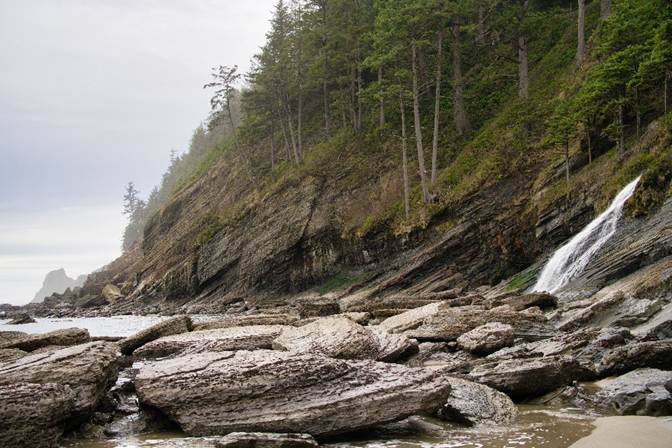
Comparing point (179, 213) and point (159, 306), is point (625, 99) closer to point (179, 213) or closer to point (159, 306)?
point (159, 306)

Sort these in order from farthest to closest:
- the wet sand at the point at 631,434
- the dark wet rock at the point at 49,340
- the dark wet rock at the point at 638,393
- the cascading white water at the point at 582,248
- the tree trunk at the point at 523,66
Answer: the tree trunk at the point at 523,66 → the cascading white water at the point at 582,248 → the dark wet rock at the point at 49,340 → the dark wet rock at the point at 638,393 → the wet sand at the point at 631,434

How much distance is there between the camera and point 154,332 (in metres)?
13.1

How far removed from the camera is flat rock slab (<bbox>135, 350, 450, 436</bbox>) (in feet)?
21.9

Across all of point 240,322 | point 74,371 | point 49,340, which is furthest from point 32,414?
point 240,322

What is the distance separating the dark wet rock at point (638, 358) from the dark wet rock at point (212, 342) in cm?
632

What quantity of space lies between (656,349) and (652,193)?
1174cm

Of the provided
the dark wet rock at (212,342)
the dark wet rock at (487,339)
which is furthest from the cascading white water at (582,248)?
the dark wet rock at (212,342)

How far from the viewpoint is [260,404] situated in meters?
6.88

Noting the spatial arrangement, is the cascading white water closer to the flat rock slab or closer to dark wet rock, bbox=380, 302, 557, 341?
dark wet rock, bbox=380, 302, 557, 341

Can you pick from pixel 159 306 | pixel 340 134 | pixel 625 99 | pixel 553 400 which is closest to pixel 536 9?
pixel 340 134

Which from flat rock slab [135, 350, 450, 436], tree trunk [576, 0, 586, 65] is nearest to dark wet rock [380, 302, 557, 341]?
flat rock slab [135, 350, 450, 436]

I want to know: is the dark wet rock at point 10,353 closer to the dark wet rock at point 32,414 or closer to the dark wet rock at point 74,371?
the dark wet rock at point 74,371

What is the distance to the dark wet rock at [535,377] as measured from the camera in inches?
332

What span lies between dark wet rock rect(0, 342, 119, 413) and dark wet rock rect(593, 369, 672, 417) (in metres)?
7.38
